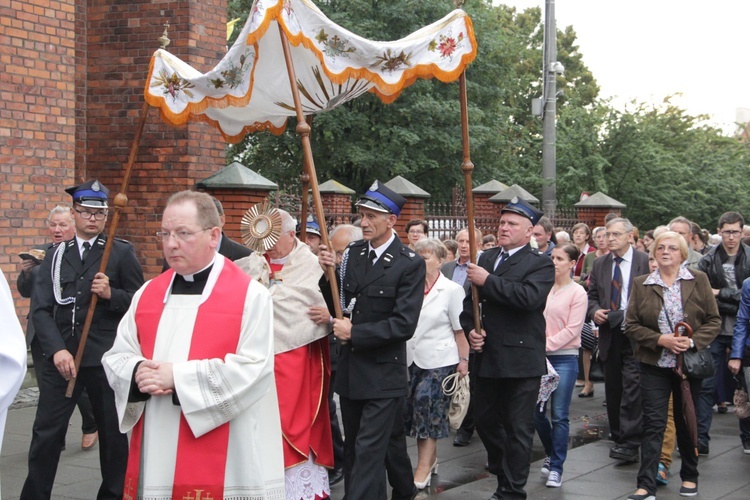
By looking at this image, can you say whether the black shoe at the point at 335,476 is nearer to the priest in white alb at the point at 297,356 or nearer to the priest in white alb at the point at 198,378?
the priest in white alb at the point at 297,356

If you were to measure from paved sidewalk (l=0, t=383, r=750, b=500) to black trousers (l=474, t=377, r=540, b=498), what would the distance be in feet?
1.53

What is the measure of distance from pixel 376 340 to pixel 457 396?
165 centimetres

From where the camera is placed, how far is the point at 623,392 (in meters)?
8.47

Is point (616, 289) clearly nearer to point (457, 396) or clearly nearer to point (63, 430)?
point (457, 396)

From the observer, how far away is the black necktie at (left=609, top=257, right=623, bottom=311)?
8711 mm

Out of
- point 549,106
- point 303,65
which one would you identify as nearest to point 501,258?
point 303,65

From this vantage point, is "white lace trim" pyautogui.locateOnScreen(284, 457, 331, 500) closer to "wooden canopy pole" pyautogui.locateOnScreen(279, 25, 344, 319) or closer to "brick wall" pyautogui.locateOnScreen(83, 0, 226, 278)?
"wooden canopy pole" pyautogui.locateOnScreen(279, 25, 344, 319)

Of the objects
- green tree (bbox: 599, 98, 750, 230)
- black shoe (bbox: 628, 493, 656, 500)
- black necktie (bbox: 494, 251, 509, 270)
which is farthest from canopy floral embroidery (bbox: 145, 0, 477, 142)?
green tree (bbox: 599, 98, 750, 230)

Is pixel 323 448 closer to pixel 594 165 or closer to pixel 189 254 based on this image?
pixel 189 254

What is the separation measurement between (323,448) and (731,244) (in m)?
5.20

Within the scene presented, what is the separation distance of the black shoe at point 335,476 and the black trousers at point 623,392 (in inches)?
96.8

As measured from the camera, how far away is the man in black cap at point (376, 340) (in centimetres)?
591

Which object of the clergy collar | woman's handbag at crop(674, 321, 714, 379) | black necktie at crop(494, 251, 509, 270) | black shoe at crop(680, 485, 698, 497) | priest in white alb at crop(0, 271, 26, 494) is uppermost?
black necktie at crop(494, 251, 509, 270)

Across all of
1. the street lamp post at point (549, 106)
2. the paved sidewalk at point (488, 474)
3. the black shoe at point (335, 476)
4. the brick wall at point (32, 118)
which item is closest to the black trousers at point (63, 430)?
the paved sidewalk at point (488, 474)
